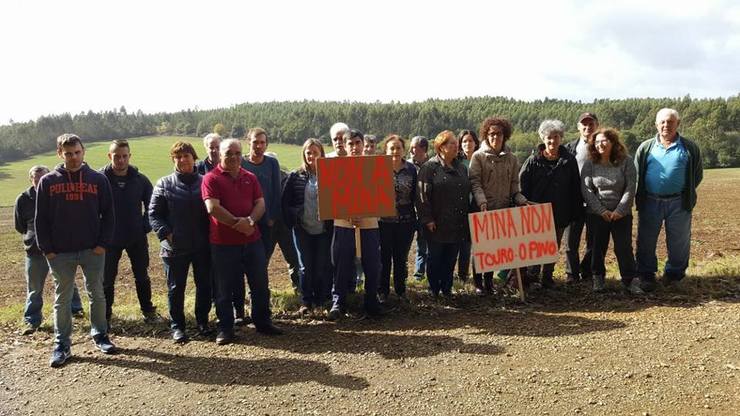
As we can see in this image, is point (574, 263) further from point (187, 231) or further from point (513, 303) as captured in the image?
point (187, 231)

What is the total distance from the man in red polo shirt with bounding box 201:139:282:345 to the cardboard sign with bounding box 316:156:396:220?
73cm

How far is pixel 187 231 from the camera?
543cm

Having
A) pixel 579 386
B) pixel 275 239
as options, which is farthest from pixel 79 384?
pixel 579 386

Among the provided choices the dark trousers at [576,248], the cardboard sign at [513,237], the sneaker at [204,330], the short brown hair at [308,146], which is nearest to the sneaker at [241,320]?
the sneaker at [204,330]

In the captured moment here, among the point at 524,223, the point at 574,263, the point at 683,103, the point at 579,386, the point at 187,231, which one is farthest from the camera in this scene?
the point at 683,103

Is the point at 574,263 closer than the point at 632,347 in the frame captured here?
No

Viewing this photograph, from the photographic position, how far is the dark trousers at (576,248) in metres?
6.66

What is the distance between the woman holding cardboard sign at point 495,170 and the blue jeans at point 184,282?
335 centimetres

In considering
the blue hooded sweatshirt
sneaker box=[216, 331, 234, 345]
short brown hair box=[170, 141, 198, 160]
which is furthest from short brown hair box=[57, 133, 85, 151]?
sneaker box=[216, 331, 234, 345]

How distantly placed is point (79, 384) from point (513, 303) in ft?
15.7

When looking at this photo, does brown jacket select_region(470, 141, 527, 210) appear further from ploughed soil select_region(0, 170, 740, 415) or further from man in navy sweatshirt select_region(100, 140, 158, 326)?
man in navy sweatshirt select_region(100, 140, 158, 326)

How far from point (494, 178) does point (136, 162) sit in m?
68.5

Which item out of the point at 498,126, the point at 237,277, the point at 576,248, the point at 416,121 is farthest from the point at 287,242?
the point at 416,121

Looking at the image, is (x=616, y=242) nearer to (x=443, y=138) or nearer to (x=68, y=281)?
(x=443, y=138)
